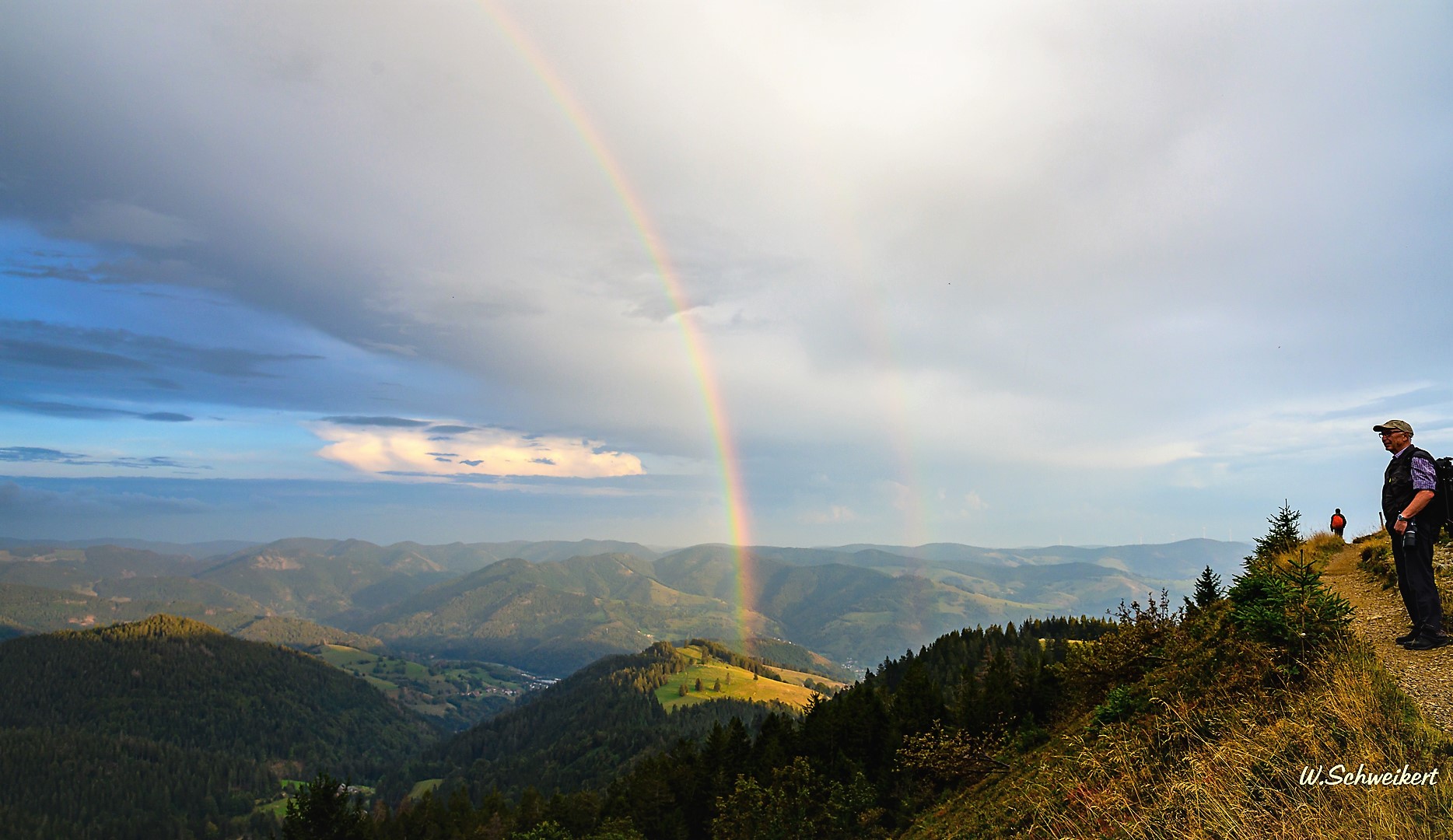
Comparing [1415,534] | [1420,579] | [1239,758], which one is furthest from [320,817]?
[1415,534]

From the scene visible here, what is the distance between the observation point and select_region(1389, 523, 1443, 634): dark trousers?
420 inches

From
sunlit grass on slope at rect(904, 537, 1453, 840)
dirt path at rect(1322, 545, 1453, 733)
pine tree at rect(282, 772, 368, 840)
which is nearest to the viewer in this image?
sunlit grass on slope at rect(904, 537, 1453, 840)

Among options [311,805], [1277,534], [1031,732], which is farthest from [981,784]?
[311,805]

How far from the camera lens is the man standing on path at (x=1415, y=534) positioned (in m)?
10.6

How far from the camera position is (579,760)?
18625 centimetres

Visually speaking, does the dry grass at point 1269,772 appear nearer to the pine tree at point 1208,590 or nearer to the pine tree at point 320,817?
the pine tree at point 1208,590

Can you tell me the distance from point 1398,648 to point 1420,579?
4.42 ft

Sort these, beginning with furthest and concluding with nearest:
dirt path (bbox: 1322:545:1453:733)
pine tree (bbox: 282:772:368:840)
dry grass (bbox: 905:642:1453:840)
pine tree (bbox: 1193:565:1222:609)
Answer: pine tree (bbox: 282:772:368:840) < pine tree (bbox: 1193:565:1222:609) < dirt path (bbox: 1322:545:1453:733) < dry grass (bbox: 905:642:1453:840)

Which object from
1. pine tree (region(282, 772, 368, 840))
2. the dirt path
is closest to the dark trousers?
the dirt path

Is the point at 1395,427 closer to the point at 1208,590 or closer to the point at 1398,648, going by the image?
Result: the point at 1398,648

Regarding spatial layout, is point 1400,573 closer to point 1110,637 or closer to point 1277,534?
point 1110,637

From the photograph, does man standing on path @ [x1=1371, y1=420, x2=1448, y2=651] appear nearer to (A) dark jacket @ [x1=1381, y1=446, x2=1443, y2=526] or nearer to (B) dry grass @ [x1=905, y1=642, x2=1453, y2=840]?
(A) dark jacket @ [x1=1381, y1=446, x2=1443, y2=526]

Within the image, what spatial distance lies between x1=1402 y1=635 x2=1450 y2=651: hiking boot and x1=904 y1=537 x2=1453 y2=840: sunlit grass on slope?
90.9 inches

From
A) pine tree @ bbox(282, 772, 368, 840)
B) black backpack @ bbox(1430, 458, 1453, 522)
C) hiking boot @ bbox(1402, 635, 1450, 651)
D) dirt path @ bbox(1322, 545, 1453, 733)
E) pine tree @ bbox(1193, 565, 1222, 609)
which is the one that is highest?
black backpack @ bbox(1430, 458, 1453, 522)
